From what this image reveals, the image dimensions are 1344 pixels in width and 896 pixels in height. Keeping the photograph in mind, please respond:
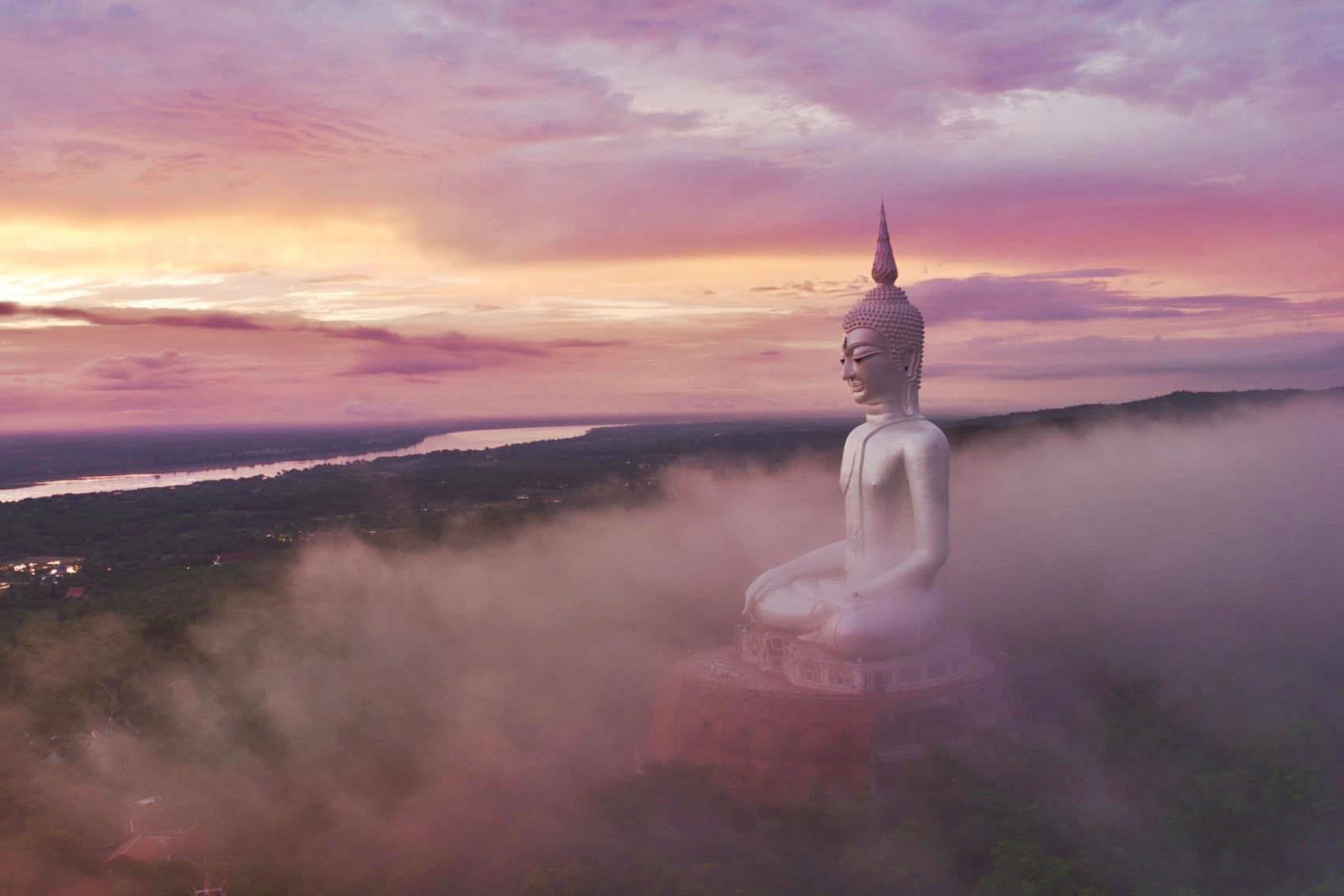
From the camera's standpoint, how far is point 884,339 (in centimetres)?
2494

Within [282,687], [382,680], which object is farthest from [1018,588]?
[282,687]

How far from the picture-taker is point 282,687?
103 feet

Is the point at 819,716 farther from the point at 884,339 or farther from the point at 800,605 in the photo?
the point at 884,339

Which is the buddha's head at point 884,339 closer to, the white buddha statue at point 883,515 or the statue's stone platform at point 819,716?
the white buddha statue at point 883,515

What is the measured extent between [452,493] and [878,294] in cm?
6490

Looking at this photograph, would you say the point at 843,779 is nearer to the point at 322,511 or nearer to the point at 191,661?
the point at 191,661

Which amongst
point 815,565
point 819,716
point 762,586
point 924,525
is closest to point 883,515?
point 924,525

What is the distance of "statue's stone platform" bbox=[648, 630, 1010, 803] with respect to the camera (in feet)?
76.0

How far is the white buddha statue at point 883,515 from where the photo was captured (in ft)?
79.2

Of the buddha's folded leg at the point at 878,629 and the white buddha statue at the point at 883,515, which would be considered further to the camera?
the white buddha statue at the point at 883,515

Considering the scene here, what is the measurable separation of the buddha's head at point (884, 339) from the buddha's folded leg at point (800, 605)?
→ 3.75 meters

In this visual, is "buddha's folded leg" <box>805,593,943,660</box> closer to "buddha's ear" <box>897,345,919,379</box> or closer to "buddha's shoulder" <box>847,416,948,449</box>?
"buddha's shoulder" <box>847,416,948,449</box>

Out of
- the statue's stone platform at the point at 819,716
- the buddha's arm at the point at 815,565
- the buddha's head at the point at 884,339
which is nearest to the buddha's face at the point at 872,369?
the buddha's head at the point at 884,339

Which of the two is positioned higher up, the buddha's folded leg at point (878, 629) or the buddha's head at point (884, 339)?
the buddha's head at point (884, 339)
